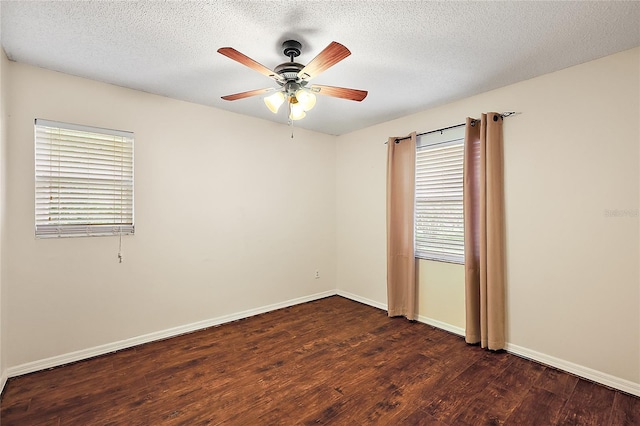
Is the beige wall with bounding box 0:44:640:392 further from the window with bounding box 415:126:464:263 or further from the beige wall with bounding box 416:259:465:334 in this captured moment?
the window with bounding box 415:126:464:263

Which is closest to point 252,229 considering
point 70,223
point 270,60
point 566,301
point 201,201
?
point 201,201

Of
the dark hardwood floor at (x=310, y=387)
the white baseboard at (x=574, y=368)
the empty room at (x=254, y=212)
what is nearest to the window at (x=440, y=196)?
the empty room at (x=254, y=212)

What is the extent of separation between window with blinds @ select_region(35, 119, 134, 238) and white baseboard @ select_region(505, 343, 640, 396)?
399 cm

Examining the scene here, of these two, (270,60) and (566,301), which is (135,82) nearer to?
(270,60)

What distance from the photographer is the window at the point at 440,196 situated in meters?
3.35

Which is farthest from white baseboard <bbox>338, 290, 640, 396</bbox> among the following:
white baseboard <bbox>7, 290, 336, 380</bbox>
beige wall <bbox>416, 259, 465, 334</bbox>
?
white baseboard <bbox>7, 290, 336, 380</bbox>

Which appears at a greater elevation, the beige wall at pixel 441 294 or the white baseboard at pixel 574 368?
the beige wall at pixel 441 294

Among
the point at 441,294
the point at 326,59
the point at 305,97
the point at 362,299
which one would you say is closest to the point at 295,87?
the point at 305,97

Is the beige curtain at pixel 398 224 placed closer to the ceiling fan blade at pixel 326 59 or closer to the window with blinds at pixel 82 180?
the ceiling fan blade at pixel 326 59

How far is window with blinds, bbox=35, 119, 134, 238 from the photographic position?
2559 millimetres

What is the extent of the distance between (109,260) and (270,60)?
2410mm

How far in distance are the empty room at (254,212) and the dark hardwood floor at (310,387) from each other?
2 centimetres

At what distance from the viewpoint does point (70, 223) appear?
2.67 metres

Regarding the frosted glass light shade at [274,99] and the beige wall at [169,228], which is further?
the beige wall at [169,228]
